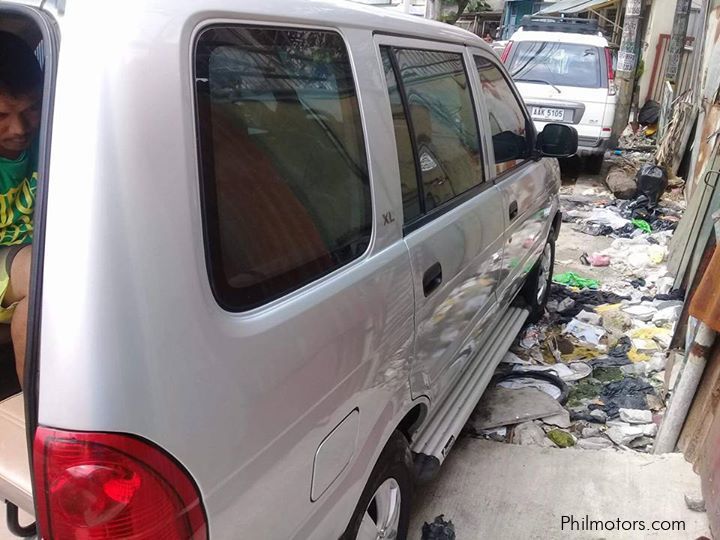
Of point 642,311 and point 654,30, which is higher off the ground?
point 654,30

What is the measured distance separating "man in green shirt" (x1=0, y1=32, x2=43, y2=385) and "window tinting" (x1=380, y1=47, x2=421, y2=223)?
109cm

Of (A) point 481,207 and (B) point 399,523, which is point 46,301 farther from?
(A) point 481,207

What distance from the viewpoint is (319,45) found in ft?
5.40

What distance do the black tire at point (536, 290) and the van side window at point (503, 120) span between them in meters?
1.07

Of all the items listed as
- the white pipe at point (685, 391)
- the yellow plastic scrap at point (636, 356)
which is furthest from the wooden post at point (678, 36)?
the white pipe at point (685, 391)

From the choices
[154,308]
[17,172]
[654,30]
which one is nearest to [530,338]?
[17,172]

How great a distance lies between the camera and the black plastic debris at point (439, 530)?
2561 mm

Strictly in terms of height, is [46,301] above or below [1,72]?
below

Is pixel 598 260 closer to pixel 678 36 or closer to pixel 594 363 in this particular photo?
pixel 594 363

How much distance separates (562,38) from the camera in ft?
33.2

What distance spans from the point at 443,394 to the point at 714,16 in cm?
954

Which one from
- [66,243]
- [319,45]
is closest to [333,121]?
[319,45]

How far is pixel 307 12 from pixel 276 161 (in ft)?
1.42

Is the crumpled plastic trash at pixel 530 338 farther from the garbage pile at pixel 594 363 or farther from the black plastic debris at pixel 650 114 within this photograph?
the black plastic debris at pixel 650 114
